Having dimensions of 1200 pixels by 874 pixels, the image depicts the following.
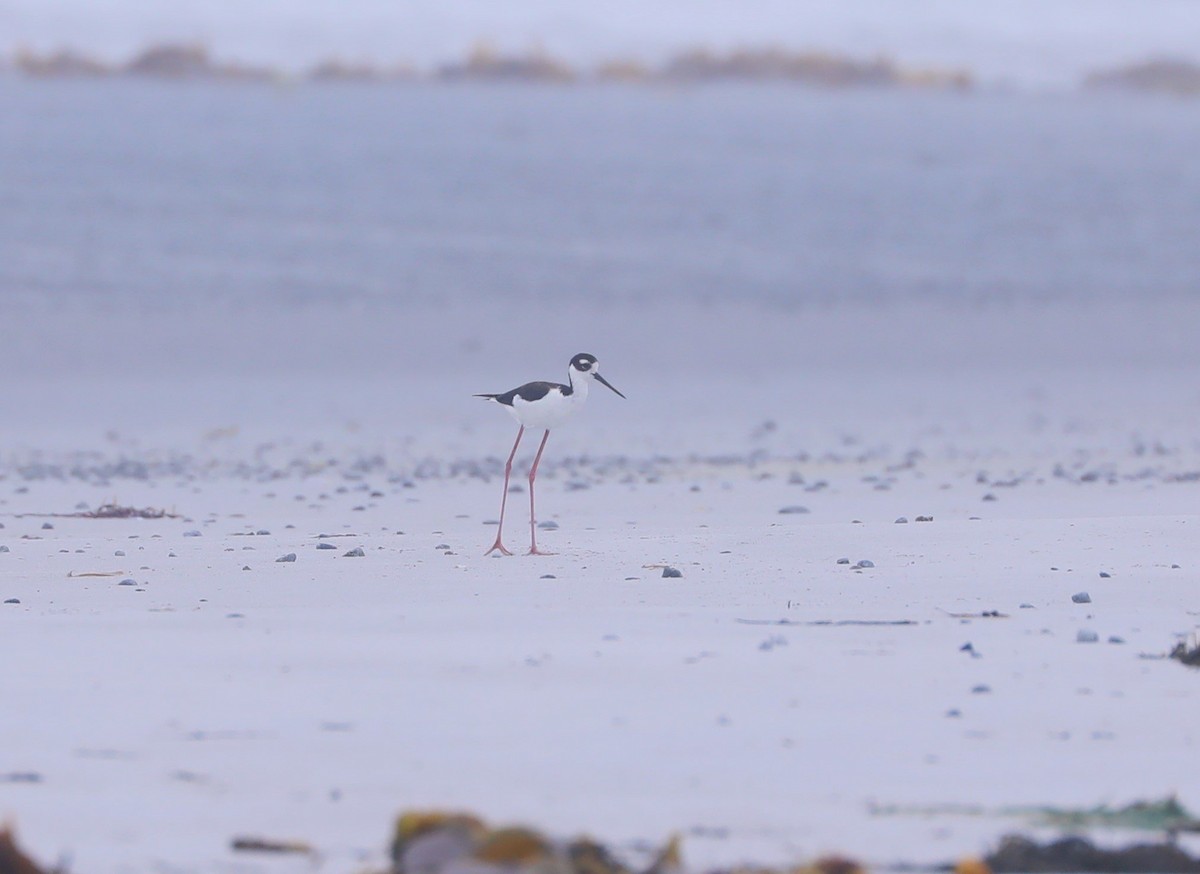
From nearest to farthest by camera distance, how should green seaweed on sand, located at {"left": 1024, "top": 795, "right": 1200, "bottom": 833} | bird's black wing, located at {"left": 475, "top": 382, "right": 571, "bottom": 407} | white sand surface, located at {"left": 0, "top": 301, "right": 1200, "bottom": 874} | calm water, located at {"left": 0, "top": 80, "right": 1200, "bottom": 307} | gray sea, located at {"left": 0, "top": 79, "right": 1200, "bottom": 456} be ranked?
green seaweed on sand, located at {"left": 1024, "top": 795, "right": 1200, "bottom": 833}
white sand surface, located at {"left": 0, "top": 301, "right": 1200, "bottom": 874}
bird's black wing, located at {"left": 475, "top": 382, "right": 571, "bottom": 407}
gray sea, located at {"left": 0, "top": 79, "right": 1200, "bottom": 456}
calm water, located at {"left": 0, "top": 80, "right": 1200, "bottom": 307}

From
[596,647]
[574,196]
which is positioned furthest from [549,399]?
[574,196]

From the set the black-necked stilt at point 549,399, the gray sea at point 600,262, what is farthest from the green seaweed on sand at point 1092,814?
the gray sea at point 600,262

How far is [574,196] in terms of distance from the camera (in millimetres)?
26141

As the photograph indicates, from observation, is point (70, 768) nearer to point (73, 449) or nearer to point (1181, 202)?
point (73, 449)

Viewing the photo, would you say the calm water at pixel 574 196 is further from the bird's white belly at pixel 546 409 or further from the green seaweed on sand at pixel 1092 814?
the green seaweed on sand at pixel 1092 814

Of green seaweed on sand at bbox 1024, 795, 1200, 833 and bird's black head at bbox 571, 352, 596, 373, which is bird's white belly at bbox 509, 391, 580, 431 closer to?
bird's black head at bbox 571, 352, 596, 373

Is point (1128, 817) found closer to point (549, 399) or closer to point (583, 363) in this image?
point (549, 399)

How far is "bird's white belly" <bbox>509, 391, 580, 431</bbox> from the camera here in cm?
890

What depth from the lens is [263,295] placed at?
2045 centimetres

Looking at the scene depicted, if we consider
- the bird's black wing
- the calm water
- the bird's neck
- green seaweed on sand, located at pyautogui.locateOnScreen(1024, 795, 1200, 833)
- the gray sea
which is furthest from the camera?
the calm water

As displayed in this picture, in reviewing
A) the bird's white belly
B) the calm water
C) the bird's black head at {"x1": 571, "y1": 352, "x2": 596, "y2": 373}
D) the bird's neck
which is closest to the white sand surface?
the bird's white belly

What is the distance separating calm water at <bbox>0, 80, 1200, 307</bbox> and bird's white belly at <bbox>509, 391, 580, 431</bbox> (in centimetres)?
1139

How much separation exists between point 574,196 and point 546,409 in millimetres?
17453

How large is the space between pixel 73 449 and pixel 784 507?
5494 mm
